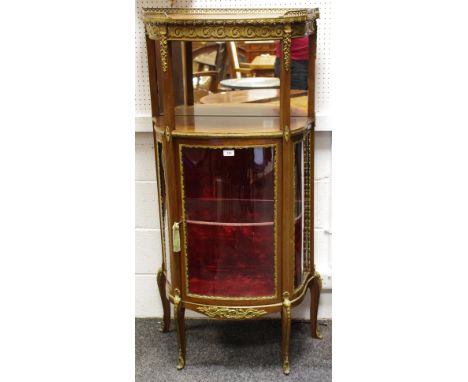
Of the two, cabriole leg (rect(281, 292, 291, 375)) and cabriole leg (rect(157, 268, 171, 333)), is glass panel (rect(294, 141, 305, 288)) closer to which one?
cabriole leg (rect(281, 292, 291, 375))

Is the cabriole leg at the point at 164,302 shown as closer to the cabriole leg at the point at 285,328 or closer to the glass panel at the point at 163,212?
the glass panel at the point at 163,212

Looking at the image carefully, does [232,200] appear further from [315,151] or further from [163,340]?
[163,340]

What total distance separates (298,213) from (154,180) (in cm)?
62

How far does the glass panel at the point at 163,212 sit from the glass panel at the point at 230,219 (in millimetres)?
147

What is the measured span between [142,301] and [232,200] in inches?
30.4

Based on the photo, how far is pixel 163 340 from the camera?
2270 millimetres

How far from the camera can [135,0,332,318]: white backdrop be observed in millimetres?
2047

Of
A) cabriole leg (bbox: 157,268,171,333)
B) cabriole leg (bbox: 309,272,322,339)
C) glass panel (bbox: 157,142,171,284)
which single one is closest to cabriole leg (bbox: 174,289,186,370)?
glass panel (bbox: 157,142,171,284)

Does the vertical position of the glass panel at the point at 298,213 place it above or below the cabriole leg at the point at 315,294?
above

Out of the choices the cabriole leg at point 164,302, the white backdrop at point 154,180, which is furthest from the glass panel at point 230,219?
the white backdrop at point 154,180

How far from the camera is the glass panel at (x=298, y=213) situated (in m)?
1.93

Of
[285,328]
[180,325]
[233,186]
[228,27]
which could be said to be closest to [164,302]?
[180,325]

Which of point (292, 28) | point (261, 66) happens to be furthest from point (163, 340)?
point (292, 28)

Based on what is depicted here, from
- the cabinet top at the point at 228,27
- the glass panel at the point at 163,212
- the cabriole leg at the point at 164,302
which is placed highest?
the cabinet top at the point at 228,27
